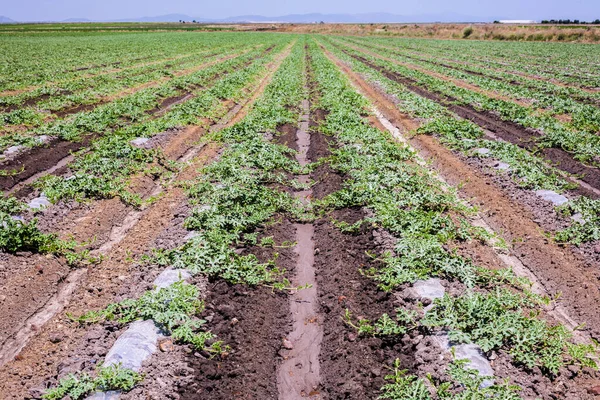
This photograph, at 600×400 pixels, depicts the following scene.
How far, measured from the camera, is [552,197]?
7.36 m

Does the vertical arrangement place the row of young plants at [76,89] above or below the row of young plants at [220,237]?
above

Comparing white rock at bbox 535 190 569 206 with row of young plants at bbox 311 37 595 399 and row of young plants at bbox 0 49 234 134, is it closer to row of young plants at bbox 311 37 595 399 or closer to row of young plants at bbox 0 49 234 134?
row of young plants at bbox 311 37 595 399

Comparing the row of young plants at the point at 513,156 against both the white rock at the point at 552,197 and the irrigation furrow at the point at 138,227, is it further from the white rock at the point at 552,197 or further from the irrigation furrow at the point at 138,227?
the irrigation furrow at the point at 138,227

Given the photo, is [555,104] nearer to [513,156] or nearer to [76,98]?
[513,156]

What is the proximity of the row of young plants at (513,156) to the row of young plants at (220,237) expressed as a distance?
4.74 meters

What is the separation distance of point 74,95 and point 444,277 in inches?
627

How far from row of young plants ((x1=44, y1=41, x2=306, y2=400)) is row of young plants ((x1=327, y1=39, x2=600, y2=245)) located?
4.74 meters

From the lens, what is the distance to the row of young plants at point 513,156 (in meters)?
6.39

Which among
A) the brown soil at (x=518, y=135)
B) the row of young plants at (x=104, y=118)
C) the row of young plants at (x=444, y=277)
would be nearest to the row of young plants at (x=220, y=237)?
the row of young plants at (x=444, y=277)

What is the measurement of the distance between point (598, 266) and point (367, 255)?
11.3ft

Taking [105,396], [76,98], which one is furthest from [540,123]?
[76,98]

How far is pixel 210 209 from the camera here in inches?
266

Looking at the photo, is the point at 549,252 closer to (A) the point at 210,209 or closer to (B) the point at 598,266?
(B) the point at 598,266

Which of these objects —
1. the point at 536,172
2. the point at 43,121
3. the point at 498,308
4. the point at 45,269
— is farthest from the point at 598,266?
the point at 43,121
